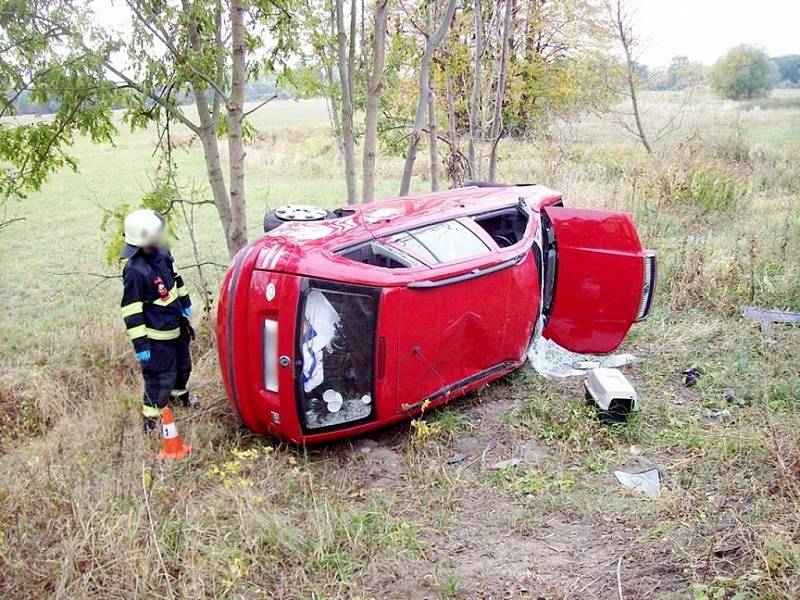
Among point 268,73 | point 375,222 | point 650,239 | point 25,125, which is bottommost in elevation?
point 650,239

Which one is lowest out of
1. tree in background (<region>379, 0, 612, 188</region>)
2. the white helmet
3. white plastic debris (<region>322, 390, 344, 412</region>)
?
white plastic debris (<region>322, 390, 344, 412</region>)

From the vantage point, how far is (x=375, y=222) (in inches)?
162

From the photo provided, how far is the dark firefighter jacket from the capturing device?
13.7 ft

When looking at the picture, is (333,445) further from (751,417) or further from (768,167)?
(768,167)

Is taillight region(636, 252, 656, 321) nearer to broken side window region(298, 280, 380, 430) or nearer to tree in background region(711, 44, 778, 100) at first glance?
broken side window region(298, 280, 380, 430)

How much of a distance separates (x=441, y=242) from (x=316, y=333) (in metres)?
1.08

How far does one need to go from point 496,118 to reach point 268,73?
355 centimetres

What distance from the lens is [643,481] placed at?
11.5 feet

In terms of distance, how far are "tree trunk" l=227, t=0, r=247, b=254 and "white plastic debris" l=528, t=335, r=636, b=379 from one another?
2661 millimetres

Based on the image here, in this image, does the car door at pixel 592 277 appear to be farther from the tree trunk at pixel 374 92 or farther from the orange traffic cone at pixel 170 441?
the orange traffic cone at pixel 170 441

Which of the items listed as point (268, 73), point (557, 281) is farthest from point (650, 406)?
point (268, 73)

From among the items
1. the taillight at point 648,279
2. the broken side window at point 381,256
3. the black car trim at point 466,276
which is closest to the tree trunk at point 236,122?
the broken side window at point 381,256

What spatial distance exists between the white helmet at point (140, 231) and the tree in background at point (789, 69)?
65.9 m

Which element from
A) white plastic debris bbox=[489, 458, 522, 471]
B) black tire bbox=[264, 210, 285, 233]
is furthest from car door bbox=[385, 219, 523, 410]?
black tire bbox=[264, 210, 285, 233]
